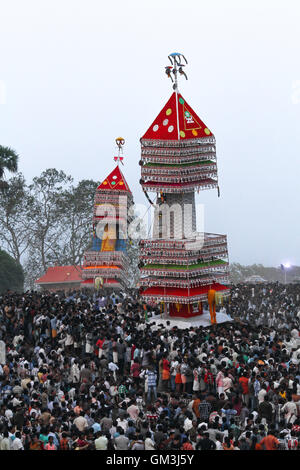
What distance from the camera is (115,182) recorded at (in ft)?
150

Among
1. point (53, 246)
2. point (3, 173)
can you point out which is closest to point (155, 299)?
point (3, 173)

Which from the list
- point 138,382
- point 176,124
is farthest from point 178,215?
point 138,382

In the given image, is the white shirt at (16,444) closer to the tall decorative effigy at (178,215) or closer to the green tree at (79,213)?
the tall decorative effigy at (178,215)

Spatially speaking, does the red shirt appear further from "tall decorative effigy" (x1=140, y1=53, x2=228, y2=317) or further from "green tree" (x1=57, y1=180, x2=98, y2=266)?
"green tree" (x1=57, y1=180, x2=98, y2=266)

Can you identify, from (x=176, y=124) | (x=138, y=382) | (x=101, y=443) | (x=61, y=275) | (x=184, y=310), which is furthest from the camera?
(x=61, y=275)

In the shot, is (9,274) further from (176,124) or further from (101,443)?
(101,443)

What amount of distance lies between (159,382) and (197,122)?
11.5 m

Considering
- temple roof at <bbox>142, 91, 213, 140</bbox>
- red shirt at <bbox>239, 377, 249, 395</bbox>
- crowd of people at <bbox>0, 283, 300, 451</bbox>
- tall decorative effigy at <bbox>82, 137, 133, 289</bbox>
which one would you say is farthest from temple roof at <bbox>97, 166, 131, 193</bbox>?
red shirt at <bbox>239, 377, 249, 395</bbox>

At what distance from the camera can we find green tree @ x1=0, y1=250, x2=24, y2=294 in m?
53.7

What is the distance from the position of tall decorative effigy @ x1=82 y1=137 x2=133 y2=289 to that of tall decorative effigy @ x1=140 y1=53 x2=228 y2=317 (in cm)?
1266

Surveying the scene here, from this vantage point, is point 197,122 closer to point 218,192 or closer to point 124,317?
point 218,192

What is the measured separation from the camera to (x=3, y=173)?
43.0m

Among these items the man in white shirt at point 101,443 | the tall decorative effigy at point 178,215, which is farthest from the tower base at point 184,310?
the man in white shirt at point 101,443

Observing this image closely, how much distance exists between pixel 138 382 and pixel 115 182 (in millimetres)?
23288
